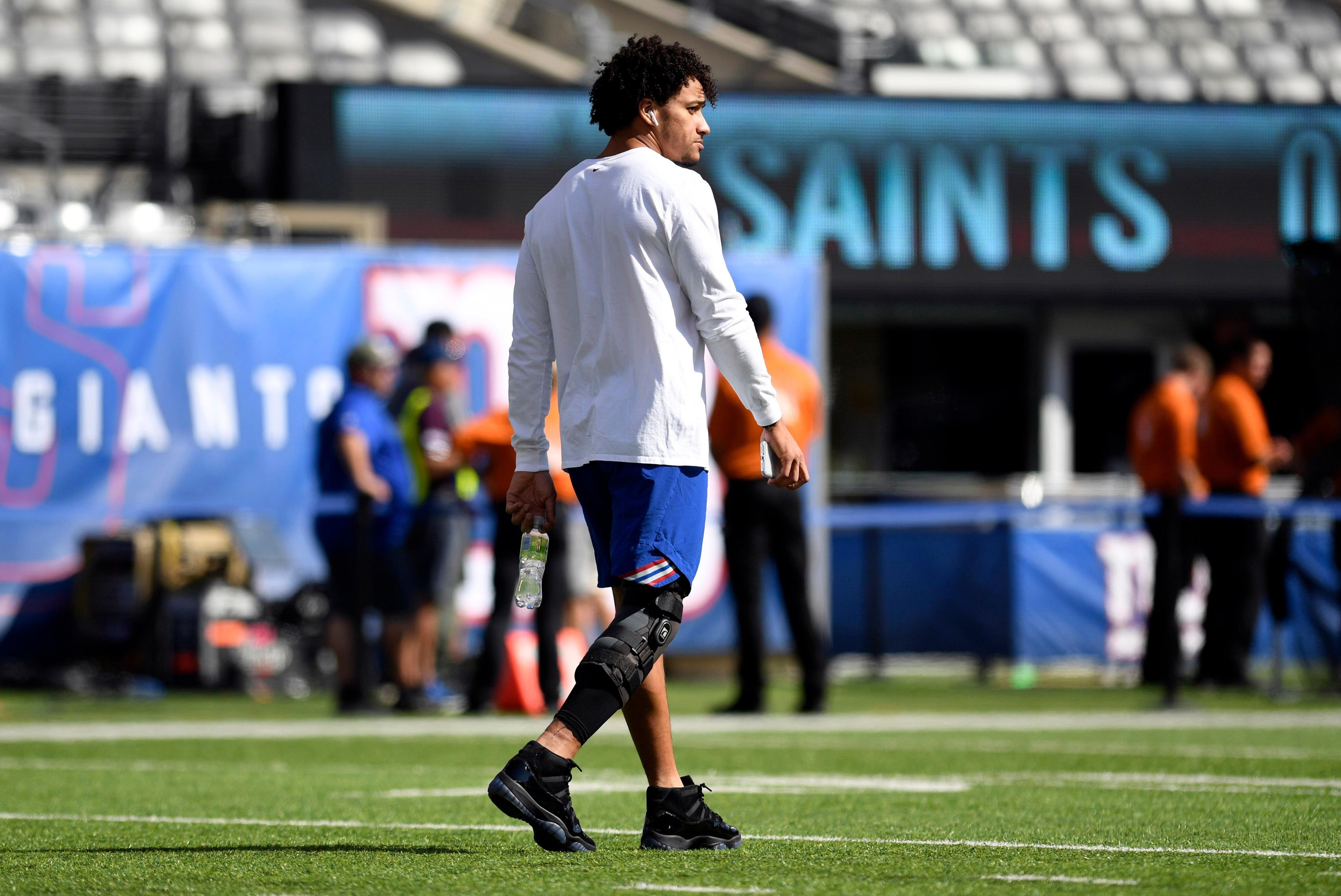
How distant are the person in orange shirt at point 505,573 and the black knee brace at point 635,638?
6326 millimetres

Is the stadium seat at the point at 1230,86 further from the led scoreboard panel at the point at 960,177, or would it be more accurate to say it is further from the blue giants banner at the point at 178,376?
the blue giants banner at the point at 178,376

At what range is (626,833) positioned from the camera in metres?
5.65

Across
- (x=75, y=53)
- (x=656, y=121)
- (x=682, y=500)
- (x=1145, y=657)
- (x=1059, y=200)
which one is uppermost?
(x=75, y=53)

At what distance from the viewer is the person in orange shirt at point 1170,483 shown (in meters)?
12.0

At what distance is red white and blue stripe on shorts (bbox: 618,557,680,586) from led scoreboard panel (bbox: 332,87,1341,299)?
12.1 meters

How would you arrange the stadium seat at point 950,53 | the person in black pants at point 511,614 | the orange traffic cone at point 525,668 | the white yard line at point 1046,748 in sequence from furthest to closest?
the stadium seat at point 950,53, the orange traffic cone at point 525,668, the person in black pants at point 511,614, the white yard line at point 1046,748

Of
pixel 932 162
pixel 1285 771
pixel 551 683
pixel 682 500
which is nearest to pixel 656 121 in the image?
pixel 682 500

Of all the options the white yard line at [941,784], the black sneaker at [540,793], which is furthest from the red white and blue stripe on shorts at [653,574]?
the white yard line at [941,784]

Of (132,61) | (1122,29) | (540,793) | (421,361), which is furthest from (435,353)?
(1122,29)

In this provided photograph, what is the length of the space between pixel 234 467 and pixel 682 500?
399 inches

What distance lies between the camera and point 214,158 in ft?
58.3

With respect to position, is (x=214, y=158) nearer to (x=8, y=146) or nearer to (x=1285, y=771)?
(x=8, y=146)

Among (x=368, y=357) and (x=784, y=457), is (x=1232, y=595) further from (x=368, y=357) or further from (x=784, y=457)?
(x=784, y=457)

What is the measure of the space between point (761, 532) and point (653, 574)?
6816 millimetres
